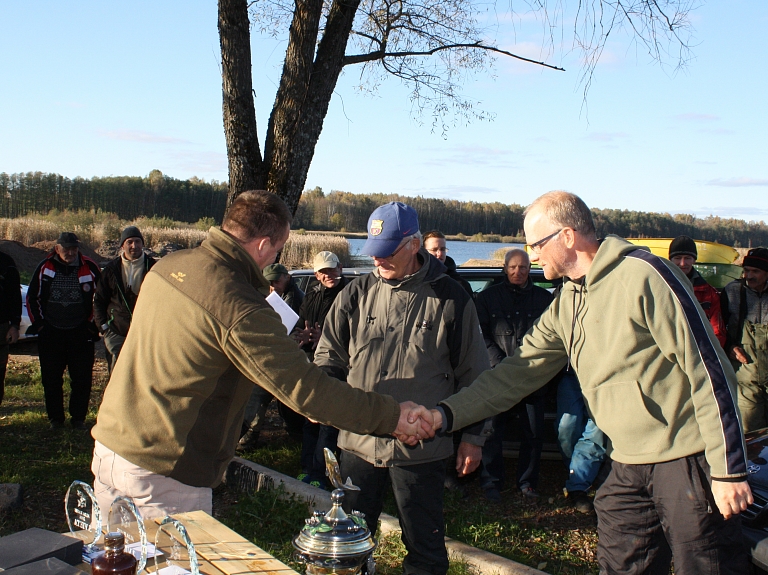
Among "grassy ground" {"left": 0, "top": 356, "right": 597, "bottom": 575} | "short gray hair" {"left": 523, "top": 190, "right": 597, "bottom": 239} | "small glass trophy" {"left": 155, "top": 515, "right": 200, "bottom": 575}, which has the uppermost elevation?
"short gray hair" {"left": 523, "top": 190, "right": 597, "bottom": 239}

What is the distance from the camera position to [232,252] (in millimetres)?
2881

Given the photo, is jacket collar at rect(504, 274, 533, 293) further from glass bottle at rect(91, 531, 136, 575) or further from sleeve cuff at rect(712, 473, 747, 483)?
glass bottle at rect(91, 531, 136, 575)

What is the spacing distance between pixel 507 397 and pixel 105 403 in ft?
6.30

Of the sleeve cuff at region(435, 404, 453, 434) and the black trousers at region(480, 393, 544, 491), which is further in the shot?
the black trousers at region(480, 393, 544, 491)

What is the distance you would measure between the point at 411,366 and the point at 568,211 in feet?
3.66

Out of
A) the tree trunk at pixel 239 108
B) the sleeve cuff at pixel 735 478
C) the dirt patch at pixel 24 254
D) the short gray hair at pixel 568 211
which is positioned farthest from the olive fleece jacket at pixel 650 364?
the dirt patch at pixel 24 254

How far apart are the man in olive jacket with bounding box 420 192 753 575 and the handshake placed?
728mm

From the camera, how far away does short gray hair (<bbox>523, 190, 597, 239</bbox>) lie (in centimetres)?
304

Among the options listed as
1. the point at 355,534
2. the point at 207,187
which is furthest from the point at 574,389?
the point at 207,187

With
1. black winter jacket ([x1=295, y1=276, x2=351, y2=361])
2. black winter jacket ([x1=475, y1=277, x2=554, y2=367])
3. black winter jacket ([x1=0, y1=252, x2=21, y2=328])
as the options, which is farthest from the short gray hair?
black winter jacket ([x1=0, y1=252, x2=21, y2=328])

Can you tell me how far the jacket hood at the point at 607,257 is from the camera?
292 cm

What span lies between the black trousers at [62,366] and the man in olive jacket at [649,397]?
593cm

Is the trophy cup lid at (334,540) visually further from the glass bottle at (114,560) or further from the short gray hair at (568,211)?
the short gray hair at (568,211)

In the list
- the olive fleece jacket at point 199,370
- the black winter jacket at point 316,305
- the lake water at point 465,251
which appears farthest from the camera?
the lake water at point 465,251
